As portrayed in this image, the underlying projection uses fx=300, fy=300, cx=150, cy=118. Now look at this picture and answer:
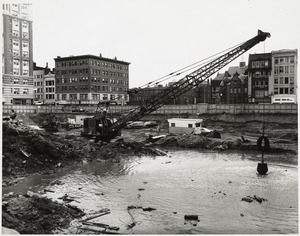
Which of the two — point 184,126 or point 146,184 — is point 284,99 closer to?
point 184,126

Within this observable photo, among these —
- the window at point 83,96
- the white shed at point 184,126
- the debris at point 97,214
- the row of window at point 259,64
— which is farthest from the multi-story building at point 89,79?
the debris at point 97,214

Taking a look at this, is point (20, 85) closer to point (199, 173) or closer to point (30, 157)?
point (30, 157)

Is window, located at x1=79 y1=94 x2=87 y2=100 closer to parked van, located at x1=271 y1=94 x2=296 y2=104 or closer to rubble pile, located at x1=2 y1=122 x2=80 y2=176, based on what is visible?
parked van, located at x1=271 y1=94 x2=296 y2=104

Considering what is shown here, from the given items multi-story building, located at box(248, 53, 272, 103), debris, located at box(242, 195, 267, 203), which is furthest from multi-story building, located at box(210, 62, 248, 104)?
debris, located at box(242, 195, 267, 203)

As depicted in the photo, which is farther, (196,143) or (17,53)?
(196,143)

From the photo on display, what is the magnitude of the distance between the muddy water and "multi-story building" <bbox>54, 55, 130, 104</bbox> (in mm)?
37240

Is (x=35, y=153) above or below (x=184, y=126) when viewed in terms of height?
below

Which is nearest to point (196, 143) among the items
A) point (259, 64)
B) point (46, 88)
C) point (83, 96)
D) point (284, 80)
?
point (284, 80)

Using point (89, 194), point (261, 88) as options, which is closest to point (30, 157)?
point (89, 194)

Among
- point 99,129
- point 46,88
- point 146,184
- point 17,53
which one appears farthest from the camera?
point 46,88

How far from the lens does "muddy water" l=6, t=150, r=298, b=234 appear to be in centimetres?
1203

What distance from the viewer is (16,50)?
22266 mm

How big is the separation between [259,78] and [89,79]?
107 ft

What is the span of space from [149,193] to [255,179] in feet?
23.9
